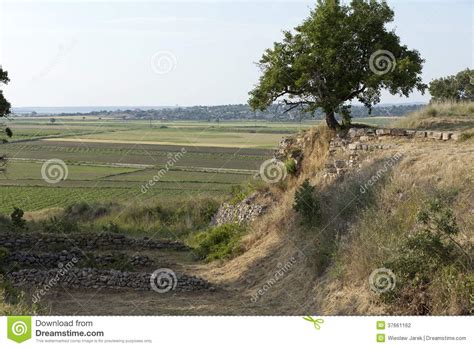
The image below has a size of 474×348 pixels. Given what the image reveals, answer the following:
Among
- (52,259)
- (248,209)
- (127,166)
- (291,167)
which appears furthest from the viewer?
(127,166)

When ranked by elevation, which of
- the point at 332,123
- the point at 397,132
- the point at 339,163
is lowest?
the point at 339,163

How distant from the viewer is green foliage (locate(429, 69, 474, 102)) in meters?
34.8

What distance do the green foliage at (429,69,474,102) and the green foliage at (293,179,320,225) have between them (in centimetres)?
2267

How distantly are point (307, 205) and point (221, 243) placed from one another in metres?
4.65

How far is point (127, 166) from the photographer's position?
196 ft

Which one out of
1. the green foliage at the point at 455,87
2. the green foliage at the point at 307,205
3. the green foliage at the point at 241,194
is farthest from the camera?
the green foliage at the point at 455,87

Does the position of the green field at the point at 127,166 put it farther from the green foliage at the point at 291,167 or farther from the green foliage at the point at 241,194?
the green foliage at the point at 291,167

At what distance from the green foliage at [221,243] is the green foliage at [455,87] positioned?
21102mm

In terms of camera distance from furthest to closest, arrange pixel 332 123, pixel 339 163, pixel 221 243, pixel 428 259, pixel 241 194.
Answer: pixel 241 194, pixel 332 123, pixel 221 243, pixel 339 163, pixel 428 259

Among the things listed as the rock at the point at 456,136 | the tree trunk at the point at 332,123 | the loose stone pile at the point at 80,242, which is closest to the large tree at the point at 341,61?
the tree trunk at the point at 332,123

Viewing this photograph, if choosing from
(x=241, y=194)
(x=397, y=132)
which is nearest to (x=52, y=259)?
(x=241, y=194)

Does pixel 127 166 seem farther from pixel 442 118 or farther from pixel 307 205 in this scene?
pixel 307 205

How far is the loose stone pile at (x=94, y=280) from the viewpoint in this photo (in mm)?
13508

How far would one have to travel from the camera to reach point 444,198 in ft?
36.2
